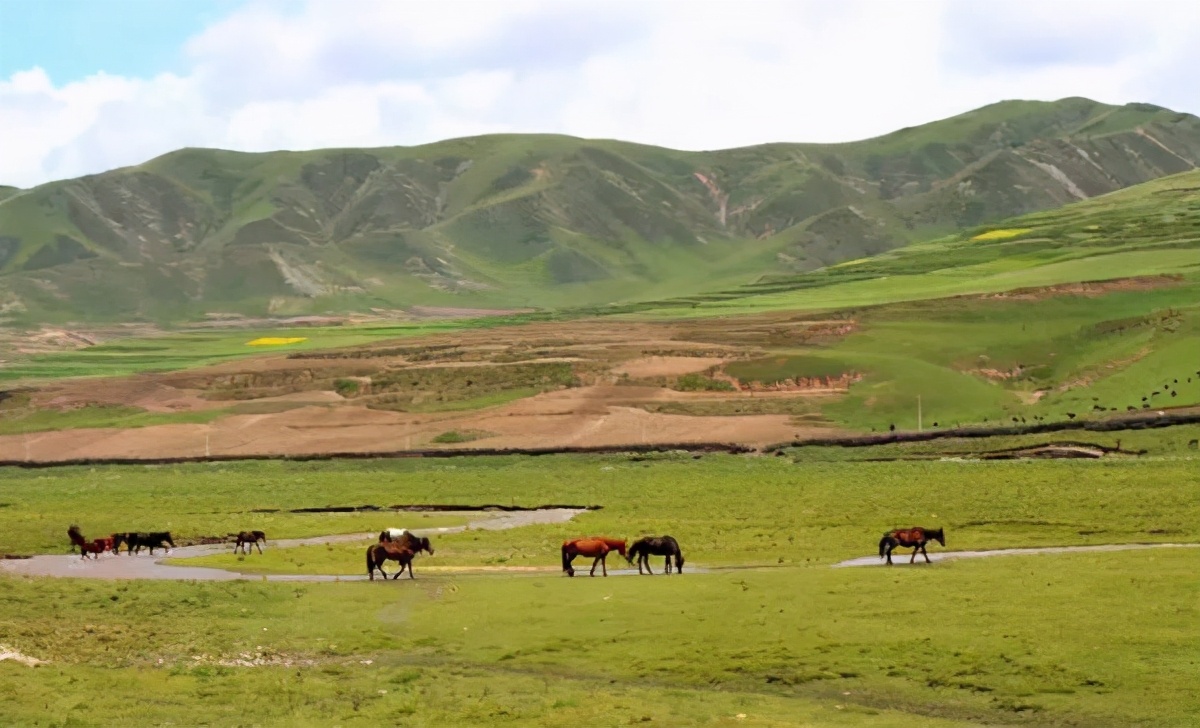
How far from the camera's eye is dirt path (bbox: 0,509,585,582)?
42094 millimetres

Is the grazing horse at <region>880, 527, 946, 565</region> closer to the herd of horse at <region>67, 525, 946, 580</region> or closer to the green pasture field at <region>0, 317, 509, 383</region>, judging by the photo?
the herd of horse at <region>67, 525, 946, 580</region>

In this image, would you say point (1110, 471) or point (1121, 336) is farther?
point (1121, 336)

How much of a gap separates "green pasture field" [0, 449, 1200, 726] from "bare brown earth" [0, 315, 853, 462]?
4955cm

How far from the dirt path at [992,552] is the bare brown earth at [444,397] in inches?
1920

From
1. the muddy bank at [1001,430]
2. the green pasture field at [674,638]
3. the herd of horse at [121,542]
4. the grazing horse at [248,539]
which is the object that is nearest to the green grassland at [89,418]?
the muddy bank at [1001,430]

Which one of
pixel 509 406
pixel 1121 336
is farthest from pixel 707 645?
pixel 1121 336

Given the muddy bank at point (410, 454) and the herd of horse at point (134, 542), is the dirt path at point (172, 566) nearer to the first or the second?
the herd of horse at point (134, 542)

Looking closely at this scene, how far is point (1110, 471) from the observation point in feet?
208

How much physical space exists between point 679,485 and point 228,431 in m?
50.0

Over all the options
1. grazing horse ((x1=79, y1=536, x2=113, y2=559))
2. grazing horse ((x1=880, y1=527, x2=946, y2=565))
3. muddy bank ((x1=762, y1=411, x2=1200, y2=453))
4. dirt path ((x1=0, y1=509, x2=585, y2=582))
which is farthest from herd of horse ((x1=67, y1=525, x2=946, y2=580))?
muddy bank ((x1=762, y1=411, x2=1200, y2=453))

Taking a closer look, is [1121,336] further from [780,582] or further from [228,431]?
[780,582]

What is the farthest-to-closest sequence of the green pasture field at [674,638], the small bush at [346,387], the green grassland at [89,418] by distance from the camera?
1. the small bush at [346,387]
2. the green grassland at [89,418]
3. the green pasture field at [674,638]

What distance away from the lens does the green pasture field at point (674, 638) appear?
82.6 ft

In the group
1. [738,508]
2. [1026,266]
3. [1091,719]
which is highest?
[1026,266]
